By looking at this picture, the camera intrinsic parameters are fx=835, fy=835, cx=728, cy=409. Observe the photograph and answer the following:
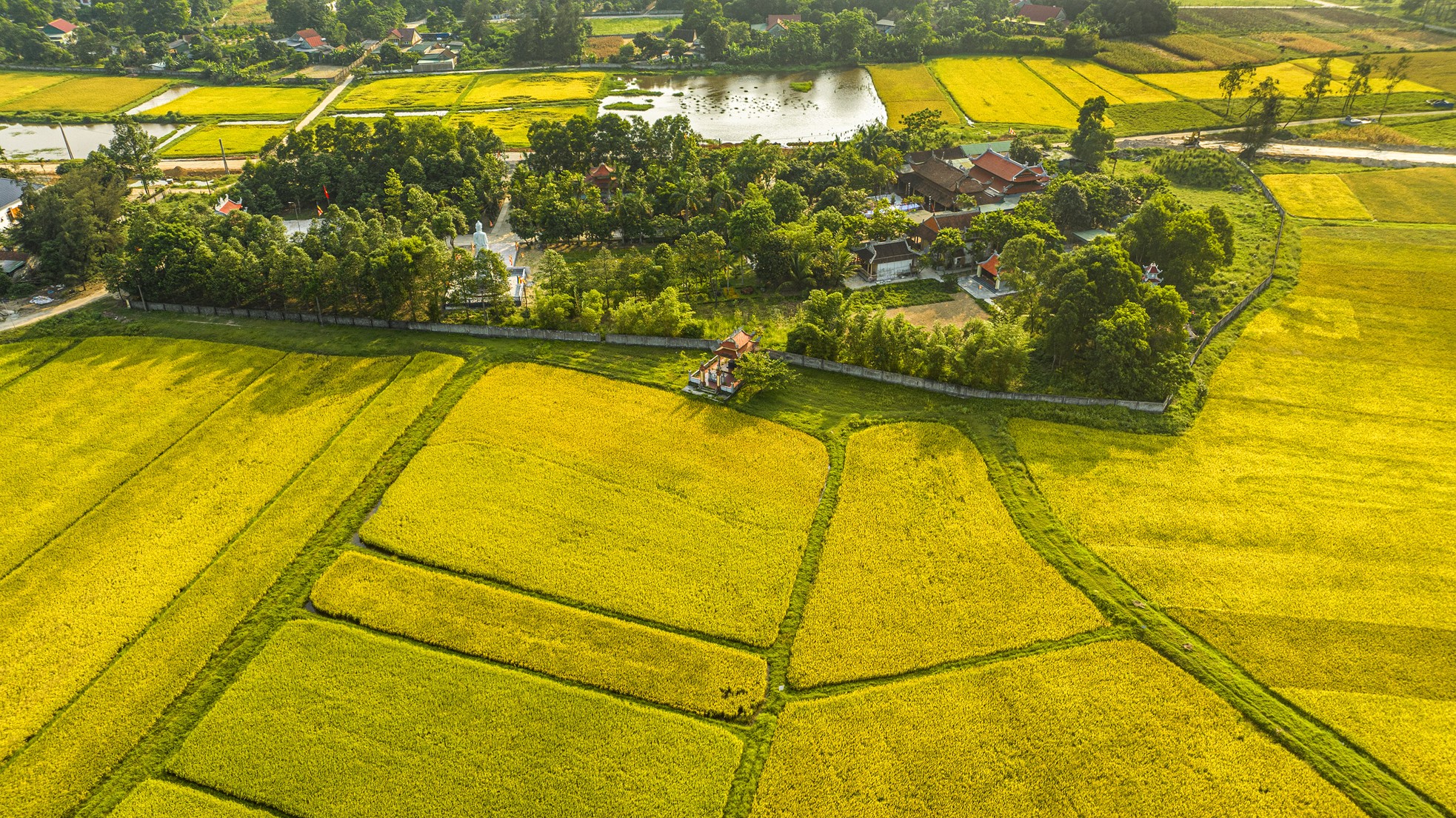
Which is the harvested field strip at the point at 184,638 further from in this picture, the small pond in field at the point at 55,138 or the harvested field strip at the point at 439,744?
the small pond in field at the point at 55,138

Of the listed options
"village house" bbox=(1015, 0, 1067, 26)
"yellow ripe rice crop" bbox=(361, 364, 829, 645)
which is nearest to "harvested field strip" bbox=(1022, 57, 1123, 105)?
"village house" bbox=(1015, 0, 1067, 26)

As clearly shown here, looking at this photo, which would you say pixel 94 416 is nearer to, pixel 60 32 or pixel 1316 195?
pixel 1316 195

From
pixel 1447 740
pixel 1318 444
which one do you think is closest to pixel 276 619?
pixel 1447 740

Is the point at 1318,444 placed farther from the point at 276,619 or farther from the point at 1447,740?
the point at 276,619

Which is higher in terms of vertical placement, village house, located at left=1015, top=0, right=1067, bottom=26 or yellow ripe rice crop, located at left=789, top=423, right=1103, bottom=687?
village house, located at left=1015, top=0, right=1067, bottom=26

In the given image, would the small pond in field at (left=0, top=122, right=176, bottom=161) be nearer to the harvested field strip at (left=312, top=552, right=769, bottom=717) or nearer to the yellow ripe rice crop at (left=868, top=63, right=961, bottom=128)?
the harvested field strip at (left=312, top=552, right=769, bottom=717)

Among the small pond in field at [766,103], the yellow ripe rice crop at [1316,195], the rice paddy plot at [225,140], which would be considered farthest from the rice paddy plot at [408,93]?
the yellow ripe rice crop at [1316,195]
